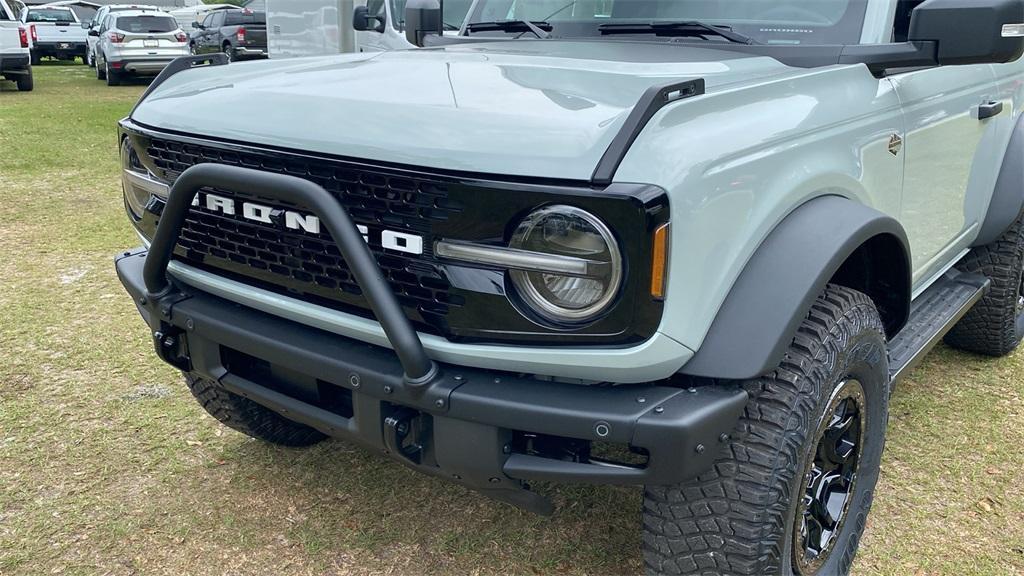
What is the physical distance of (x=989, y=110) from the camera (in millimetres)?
3238

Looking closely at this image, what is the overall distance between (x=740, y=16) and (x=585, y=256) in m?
1.42

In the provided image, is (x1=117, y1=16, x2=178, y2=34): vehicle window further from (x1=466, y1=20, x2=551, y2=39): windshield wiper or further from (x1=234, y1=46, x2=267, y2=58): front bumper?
(x1=466, y1=20, x2=551, y2=39): windshield wiper

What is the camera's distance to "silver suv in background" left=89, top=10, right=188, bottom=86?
1825 centimetres

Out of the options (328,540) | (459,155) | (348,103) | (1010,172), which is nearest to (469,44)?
(348,103)

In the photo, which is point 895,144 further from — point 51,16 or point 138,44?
point 51,16

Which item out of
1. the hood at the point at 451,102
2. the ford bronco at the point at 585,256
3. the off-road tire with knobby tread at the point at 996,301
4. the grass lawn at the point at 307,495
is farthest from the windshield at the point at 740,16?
the off-road tire with knobby tread at the point at 996,301

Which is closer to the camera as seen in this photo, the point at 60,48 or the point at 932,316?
the point at 932,316

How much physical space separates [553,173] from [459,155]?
21 centimetres

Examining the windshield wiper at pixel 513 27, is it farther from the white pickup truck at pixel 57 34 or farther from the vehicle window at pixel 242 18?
the white pickup truck at pixel 57 34

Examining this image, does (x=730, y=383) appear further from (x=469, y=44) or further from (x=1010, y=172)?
(x=1010, y=172)

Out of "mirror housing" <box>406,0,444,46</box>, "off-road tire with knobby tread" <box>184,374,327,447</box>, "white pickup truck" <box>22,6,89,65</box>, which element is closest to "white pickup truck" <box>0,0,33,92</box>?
"white pickup truck" <box>22,6,89,65</box>

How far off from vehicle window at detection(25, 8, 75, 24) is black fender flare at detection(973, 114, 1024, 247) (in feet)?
90.7

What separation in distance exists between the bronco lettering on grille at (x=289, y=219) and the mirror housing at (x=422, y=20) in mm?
1820

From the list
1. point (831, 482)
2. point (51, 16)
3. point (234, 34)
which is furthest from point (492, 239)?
point (51, 16)
